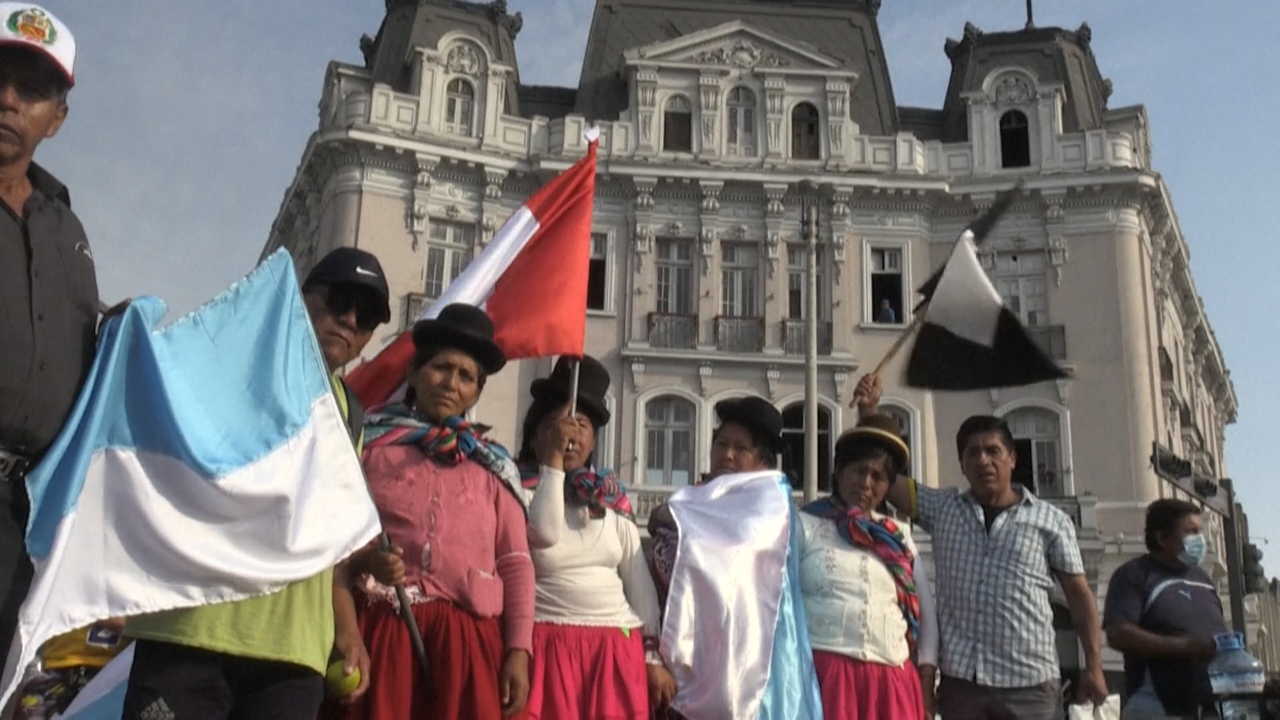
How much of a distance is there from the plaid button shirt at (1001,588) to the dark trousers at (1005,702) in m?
0.04

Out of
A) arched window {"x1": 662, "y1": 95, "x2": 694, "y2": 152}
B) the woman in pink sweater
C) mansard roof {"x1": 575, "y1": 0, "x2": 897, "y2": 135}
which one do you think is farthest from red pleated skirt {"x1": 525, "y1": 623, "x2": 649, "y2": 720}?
mansard roof {"x1": 575, "y1": 0, "x2": 897, "y2": 135}

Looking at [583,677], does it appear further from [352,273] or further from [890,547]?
[352,273]

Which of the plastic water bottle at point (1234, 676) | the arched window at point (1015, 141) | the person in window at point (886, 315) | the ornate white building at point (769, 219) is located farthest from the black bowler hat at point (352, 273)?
the arched window at point (1015, 141)

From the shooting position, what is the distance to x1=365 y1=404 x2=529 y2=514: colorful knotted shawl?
4055 millimetres

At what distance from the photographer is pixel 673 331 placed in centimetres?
2306

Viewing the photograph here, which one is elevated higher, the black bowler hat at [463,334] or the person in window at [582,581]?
the black bowler hat at [463,334]

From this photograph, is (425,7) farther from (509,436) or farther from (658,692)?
(658,692)

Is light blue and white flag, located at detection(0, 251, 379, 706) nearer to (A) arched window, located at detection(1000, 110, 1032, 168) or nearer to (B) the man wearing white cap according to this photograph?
(B) the man wearing white cap

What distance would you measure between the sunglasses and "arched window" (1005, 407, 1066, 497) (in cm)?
1989

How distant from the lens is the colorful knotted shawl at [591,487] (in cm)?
471

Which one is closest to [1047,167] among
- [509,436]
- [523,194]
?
[523,194]

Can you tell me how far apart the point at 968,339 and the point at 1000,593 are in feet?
5.89

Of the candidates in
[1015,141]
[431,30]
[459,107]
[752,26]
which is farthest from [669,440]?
[431,30]

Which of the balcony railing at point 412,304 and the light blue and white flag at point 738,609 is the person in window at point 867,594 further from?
the balcony railing at point 412,304
